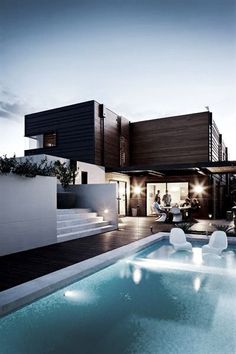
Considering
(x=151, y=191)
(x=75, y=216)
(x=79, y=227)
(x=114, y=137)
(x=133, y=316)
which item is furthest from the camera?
(x=151, y=191)

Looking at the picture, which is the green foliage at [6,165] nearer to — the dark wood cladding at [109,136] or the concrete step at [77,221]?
the concrete step at [77,221]

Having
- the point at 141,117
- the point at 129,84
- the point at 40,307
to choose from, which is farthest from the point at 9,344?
the point at 141,117

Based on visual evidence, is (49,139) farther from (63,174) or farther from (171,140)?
(171,140)

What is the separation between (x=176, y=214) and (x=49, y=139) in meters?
8.65

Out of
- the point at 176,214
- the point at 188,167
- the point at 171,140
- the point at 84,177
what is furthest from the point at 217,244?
the point at 171,140

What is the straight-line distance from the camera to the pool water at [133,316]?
9.62 feet

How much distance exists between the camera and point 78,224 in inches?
357

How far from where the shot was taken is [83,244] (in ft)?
23.6

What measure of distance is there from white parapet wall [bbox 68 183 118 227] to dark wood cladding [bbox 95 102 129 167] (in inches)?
138

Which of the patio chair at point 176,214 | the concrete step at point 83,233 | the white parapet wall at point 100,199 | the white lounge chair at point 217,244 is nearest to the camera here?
the white lounge chair at point 217,244

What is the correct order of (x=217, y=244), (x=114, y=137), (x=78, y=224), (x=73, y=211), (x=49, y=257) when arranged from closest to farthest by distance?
(x=49, y=257) → (x=217, y=244) → (x=78, y=224) → (x=73, y=211) → (x=114, y=137)

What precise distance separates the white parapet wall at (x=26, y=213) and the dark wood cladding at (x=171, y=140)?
1061 centimetres

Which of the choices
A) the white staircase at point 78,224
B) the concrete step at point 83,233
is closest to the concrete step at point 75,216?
the white staircase at point 78,224

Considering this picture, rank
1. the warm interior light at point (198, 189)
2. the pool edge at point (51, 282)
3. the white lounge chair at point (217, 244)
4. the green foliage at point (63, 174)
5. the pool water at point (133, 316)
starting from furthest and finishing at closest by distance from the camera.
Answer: the warm interior light at point (198, 189), the green foliage at point (63, 174), the white lounge chair at point (217, 244), the pool edge at point (51, 282), the pool water at point (133, 316)
